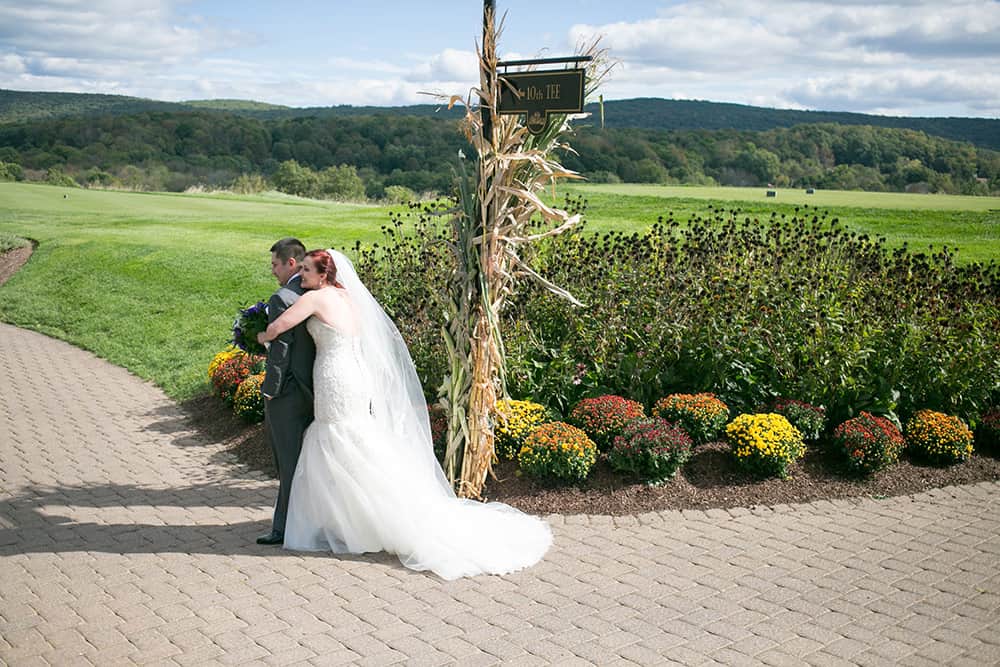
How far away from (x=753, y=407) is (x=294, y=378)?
426 centimetres

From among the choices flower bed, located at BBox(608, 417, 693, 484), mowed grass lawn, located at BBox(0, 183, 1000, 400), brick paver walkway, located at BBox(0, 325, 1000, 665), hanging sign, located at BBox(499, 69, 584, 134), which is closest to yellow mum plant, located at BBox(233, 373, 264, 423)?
brick paver walkway, located at BBox(0, 325, 1000, 665)

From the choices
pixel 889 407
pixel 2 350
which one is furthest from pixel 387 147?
pixel 889 407

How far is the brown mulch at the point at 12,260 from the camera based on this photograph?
64.4 feet

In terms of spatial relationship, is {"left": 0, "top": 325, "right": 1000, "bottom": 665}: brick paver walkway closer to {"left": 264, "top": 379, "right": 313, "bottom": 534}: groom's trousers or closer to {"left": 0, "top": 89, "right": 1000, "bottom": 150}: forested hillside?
{"left": 264, "top": 379, "right": 313, "bottom": 534}: groom's trousers

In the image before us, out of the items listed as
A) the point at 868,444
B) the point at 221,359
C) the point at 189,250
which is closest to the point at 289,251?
the point at 221,359

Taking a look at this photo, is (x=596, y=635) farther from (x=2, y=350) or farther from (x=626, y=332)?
(x=2, y=350)

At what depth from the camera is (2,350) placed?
12.7 meters

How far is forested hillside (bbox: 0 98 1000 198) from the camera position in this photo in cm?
2572

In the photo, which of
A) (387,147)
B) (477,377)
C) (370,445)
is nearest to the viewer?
(370,445)

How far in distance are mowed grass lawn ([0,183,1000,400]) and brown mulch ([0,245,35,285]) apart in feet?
1.06

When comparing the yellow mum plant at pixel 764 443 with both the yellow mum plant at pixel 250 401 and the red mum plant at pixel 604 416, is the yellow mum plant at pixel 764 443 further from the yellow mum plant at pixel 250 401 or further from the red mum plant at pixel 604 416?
the yellow mum plant at pixel 250 401

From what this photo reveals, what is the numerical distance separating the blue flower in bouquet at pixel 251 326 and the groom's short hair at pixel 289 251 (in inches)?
70.4

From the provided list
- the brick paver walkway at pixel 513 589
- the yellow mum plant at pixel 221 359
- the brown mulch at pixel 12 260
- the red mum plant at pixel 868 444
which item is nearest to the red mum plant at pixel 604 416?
the brick paver walkway at pixel 513 589

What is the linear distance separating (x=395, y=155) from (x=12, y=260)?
76.5ft
